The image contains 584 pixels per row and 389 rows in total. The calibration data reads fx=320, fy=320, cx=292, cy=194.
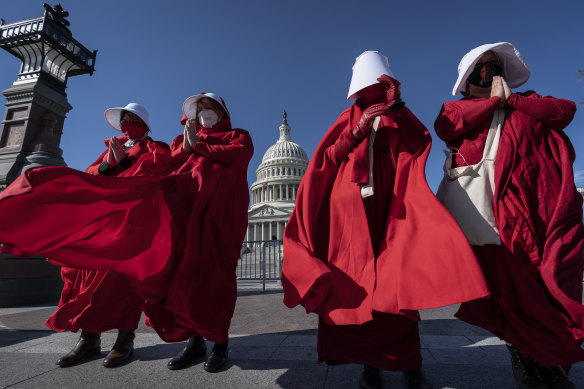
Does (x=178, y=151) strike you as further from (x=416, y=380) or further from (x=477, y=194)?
(x=416, y=380)

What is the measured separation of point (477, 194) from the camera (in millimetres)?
2006

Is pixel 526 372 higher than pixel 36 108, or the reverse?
pixel 36 108

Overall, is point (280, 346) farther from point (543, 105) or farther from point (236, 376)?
point (543, 105)

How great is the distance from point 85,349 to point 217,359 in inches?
50.2

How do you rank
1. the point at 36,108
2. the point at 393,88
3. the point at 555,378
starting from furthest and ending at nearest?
the point at 36,108
the point at 393,88
the point at 555,378

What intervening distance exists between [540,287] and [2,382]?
3446 mm

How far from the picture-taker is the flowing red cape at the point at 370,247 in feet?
5.66

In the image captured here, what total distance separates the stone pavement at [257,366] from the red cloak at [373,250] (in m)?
0.37

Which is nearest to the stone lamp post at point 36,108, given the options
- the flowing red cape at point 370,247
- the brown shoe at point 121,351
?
the brown shoe at point 121,351

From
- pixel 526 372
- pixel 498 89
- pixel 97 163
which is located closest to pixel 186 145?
pixel 97 163

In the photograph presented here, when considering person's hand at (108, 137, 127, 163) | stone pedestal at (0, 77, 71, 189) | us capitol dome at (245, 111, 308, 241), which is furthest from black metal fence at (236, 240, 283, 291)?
us capitol dome at (245, 111, 308, 241)

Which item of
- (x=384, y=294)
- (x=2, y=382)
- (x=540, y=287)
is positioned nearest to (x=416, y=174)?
(x=384, y=294)

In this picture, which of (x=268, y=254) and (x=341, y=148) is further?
(x=268, y=254)

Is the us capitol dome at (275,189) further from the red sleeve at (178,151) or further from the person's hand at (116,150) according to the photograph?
the person's hand at (116,150)
